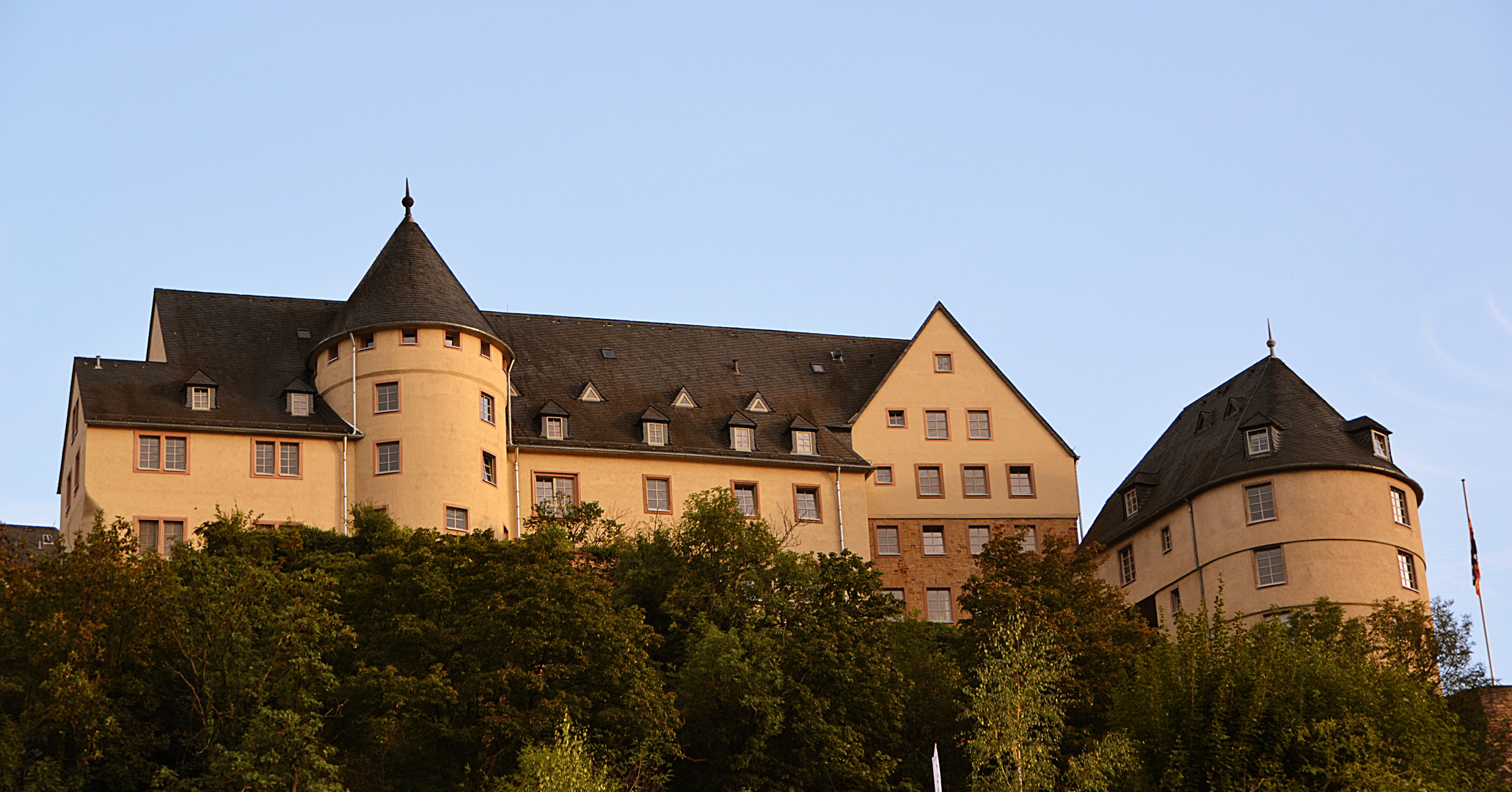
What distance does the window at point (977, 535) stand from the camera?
6812 centimetres

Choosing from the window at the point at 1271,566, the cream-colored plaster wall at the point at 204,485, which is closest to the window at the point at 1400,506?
the window at the point at 1271,566

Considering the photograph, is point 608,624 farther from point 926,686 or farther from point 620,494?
point 620,494

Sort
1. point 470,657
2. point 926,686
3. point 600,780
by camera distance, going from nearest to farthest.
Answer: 1. point 600,780
2. point 470,657
3. point 926,686

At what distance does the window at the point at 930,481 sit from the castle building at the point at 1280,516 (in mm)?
7078

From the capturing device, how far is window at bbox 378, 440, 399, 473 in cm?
5991

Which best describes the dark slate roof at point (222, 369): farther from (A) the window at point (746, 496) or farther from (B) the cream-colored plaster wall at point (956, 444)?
(B) the cream-colored plaster wall at point (956, 444)

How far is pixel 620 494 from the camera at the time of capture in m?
63.6

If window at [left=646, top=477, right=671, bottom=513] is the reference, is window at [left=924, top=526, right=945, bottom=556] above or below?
below

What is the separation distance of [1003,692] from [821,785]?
16.0 feet

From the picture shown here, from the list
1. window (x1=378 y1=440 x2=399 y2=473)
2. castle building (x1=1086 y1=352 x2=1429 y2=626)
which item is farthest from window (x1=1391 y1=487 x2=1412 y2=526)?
window (x1=378 y1=440 x2=399 y2=473)

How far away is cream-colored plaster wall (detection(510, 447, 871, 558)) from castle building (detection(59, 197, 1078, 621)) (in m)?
0.07

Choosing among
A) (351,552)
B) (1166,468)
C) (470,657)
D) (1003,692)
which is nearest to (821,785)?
(1003,692)

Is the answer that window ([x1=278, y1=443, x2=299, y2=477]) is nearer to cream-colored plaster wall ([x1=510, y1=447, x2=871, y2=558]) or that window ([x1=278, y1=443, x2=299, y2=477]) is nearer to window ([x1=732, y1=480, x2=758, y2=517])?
cream-colored plaster wall ([x1=510, y1=447, x2=871, y2=558])

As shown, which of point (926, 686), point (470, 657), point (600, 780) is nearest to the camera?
point (600, 780)
